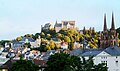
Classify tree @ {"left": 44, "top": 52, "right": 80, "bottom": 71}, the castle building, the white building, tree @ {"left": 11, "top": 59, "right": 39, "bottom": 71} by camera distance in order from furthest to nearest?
the castle building
the white building
tree @ {"left": 11, "top": 59, "right": 39, "bottom": 71}
tree @ {"left": 44, "top": 52, "right": 80, "bottom": 71}

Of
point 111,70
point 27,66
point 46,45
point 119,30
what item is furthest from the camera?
point 46,45

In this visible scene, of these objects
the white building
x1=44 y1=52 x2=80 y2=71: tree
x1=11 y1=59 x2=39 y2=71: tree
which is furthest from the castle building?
x1=11 y1=59 x2=39 y2=71: tree

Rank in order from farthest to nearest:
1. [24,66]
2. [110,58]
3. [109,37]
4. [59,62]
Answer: [109,37]
[110,58]
[59,62]
[24,66]

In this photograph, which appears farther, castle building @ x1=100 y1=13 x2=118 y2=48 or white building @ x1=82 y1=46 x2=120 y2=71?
castle building @ x1=100 y1=13 x2=118 y2=48

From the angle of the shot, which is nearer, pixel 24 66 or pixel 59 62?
pixel 24 66

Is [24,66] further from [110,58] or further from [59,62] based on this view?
[110,58]

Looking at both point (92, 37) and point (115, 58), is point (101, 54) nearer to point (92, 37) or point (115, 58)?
point (115, 58)

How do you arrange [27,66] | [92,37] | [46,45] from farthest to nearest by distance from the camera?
[92,37], [46,45], [27,66]

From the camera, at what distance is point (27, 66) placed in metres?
56.7

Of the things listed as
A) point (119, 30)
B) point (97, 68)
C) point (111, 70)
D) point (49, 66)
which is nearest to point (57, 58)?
point (49, 66)

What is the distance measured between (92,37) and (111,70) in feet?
389

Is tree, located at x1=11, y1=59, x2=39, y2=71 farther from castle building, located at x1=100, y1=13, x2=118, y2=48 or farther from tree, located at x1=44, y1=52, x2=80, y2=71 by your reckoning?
castle building, located at x1=100, y1=13, x2=118, y2=48

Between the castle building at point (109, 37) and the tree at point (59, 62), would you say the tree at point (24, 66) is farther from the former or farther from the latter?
the castle building at point (109, 37)

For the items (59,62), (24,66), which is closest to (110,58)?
(59,62)
